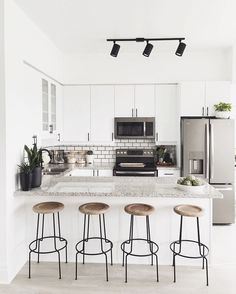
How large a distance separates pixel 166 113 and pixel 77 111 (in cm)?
158

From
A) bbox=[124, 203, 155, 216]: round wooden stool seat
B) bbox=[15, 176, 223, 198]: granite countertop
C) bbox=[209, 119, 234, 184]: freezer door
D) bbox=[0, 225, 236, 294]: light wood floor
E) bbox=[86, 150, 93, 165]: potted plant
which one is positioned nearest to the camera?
bbox=[0, 225, 236, 294]: light wood floor

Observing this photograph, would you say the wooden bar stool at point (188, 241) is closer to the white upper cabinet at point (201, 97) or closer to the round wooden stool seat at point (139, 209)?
the round wooden stool seat at point (139, 209)

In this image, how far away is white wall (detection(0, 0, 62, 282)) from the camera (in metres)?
2.83

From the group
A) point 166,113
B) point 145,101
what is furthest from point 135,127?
point 166,113

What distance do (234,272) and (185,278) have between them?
583 millimetres

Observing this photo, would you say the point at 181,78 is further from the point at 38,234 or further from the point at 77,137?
the point at 38,234

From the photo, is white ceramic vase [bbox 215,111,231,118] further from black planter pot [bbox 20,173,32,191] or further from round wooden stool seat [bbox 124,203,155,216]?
black planter pot [bbox 20,173,32,191]

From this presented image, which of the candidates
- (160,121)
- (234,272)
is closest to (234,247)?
(234,272)

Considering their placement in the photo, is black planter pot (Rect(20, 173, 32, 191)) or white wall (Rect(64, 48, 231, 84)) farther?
white wall (Rect(64, 48, 231, 84))

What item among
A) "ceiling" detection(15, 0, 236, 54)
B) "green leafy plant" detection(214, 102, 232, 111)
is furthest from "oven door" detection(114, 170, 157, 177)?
"ceiling" detection(15, 0, 236, 54)

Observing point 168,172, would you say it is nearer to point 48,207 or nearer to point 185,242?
point 185,242

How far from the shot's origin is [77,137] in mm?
5074

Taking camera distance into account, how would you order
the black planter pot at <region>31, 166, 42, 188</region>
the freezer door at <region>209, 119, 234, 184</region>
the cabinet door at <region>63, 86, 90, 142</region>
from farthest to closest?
the cabinet door at <region>63, 86, 90, 142</region>
the freezer door at <region>209, 119, 234, 184</region>
the black planter pot at <region>31, 166, 42, 188</region>

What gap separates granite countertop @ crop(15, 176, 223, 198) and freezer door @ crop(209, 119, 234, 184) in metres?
1.10
